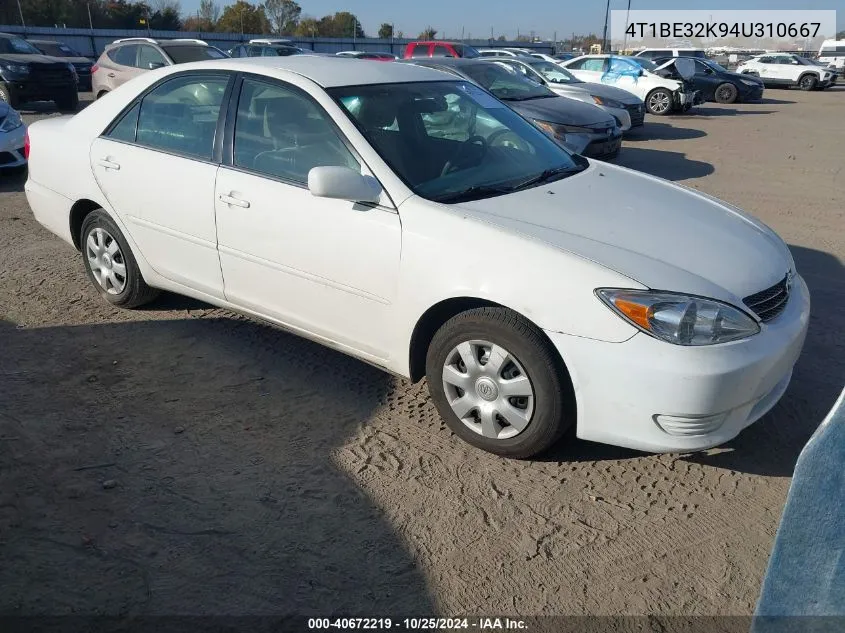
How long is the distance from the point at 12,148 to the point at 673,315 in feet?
27.9

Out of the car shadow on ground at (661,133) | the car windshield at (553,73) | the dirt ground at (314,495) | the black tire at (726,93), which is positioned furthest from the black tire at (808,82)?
the dirt ground at (314,495)

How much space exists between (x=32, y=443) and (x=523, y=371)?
2253 millimetres

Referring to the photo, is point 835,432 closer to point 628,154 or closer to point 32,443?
point 32,443

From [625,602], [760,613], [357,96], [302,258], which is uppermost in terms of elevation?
[357,96]

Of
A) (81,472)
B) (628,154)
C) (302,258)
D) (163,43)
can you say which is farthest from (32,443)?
(163,43)

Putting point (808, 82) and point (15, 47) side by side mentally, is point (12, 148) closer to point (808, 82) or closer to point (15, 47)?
point (15, 47)

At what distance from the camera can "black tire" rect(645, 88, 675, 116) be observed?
1777 cm

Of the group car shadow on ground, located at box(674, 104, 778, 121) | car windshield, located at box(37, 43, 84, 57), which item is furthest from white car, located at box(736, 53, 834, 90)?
car windshield, located at box(37, 43, 84, 57)

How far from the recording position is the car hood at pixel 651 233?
288cm

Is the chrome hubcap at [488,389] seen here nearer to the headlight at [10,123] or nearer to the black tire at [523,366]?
the black tire at [523,366]

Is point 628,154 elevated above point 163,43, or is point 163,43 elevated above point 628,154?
point 163,43

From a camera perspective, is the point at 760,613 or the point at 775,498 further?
the point at 775,498

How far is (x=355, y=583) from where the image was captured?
2494mm

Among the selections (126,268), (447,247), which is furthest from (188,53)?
(447,247)
